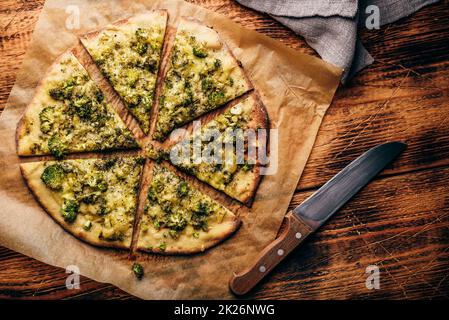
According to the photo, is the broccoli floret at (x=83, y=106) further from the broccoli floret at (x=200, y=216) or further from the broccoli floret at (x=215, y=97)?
the broccoli floret at (x=200, y=216)

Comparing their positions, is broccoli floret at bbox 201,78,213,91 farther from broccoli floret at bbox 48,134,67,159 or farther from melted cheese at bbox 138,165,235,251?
broccoli floret at bbox 48,134,67,159

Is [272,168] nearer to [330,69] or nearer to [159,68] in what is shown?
[330,69]

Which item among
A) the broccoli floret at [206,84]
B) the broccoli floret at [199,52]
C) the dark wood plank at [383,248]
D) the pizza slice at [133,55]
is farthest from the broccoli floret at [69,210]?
the dark wood plank at [383,248]

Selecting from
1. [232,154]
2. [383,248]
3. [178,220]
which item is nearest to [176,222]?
[178,220]

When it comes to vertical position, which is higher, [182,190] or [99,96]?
[99,96]

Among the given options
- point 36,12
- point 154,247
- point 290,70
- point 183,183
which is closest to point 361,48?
point 290,70

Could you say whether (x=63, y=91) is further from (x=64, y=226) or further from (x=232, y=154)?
(x=232, y=154)
